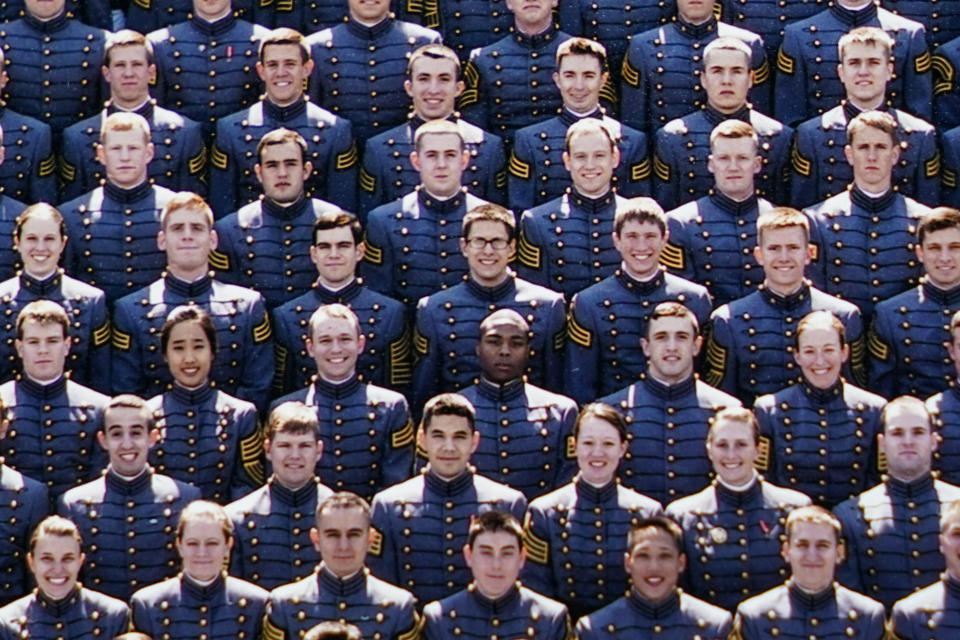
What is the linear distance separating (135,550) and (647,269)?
2135 millimetres

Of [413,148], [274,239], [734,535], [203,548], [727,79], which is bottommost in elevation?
[734,535]

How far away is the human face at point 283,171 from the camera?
39.4 feet

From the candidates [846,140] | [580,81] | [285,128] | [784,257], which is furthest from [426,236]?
[846,140]

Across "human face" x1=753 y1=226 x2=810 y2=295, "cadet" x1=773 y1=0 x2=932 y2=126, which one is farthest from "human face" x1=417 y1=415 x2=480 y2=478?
"cadet" x1=773 y1=0 x2=932 y2=126

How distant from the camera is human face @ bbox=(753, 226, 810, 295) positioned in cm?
1159

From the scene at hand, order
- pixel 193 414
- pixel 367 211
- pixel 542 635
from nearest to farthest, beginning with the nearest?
pixel 542 635 → pixel 193 414 → pixel 367 211

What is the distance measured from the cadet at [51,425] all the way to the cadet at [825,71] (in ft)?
10.3

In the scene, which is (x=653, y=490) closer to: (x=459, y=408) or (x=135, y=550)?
(x=459, y=408)

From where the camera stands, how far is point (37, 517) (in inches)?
439

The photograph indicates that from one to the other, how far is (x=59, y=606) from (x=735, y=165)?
122 inches

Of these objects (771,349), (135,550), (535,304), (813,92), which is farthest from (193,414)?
(813,92)

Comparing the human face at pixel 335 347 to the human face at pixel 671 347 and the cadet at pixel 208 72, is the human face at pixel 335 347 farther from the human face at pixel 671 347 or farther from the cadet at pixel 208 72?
the cadet at pixel 208 72

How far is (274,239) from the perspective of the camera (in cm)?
1207

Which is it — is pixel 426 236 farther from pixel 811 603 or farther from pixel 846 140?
pixel 811 603
